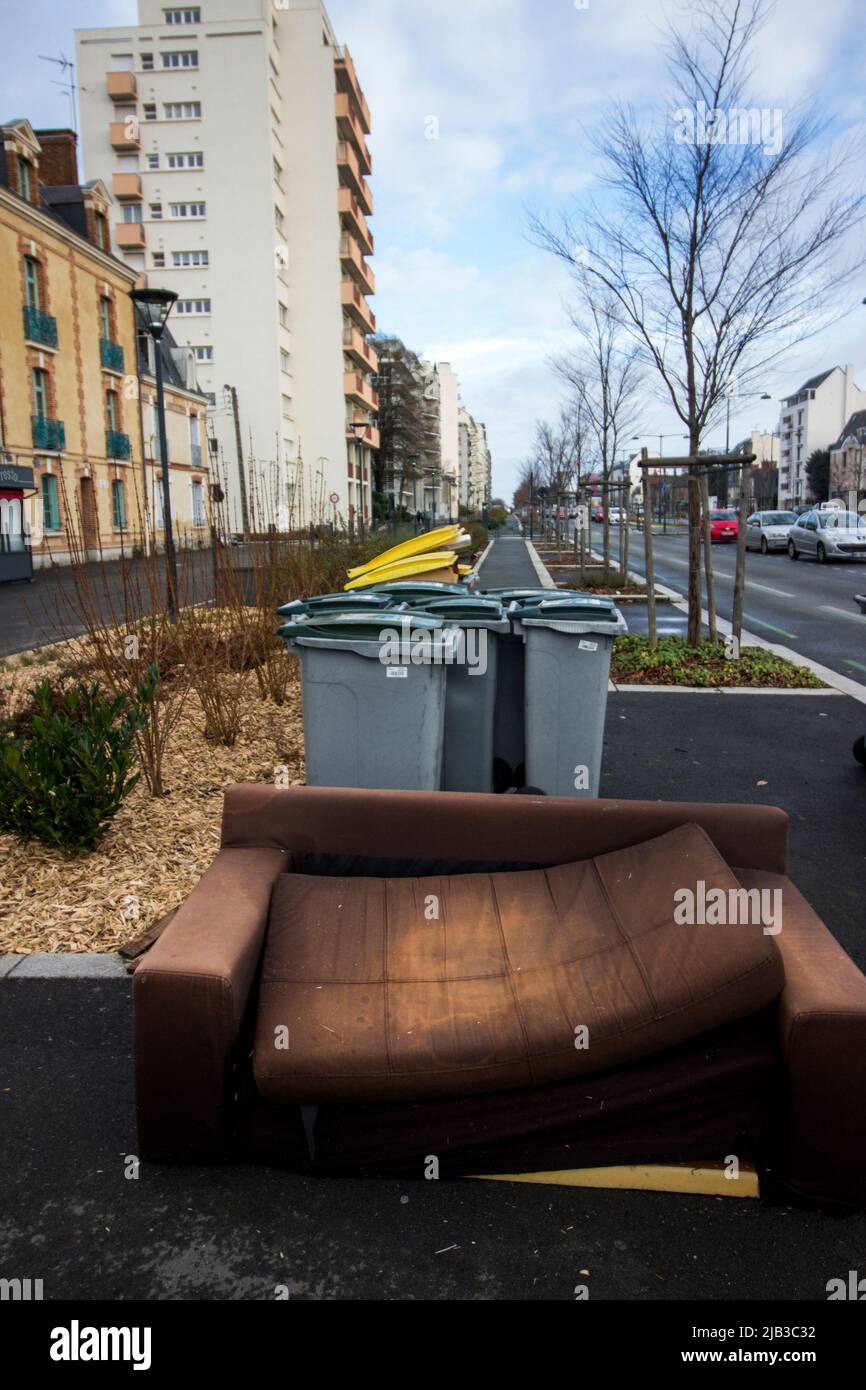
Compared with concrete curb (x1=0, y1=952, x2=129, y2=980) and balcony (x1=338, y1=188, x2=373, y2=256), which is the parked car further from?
balcony (x1=338, y1=188, x2=373, y2=256)

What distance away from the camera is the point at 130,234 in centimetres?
5144

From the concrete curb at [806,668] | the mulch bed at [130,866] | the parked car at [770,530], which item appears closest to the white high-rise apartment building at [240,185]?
the parked car at [770,530]

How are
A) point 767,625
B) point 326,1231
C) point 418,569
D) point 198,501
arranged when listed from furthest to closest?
point 198,501 < point 767,625 < point 418,569 < point 326,1231

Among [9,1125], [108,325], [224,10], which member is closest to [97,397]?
[108,325]

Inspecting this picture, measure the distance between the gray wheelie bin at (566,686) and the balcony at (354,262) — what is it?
58.2m

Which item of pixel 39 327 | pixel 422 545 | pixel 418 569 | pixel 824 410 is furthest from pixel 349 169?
pixel 824 410

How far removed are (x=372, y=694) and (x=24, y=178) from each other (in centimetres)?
3114

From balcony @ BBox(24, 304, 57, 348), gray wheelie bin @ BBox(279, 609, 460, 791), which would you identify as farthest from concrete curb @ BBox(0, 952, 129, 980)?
balcony @ BBox(24, 304, 57, 348)

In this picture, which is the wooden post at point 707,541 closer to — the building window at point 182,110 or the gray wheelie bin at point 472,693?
the gray wheelie bin at point 472,693

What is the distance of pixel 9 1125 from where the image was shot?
2.83m

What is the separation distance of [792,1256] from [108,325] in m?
37.5

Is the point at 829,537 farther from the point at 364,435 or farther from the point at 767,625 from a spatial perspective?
the point at 364,435

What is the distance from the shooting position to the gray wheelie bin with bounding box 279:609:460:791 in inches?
176
